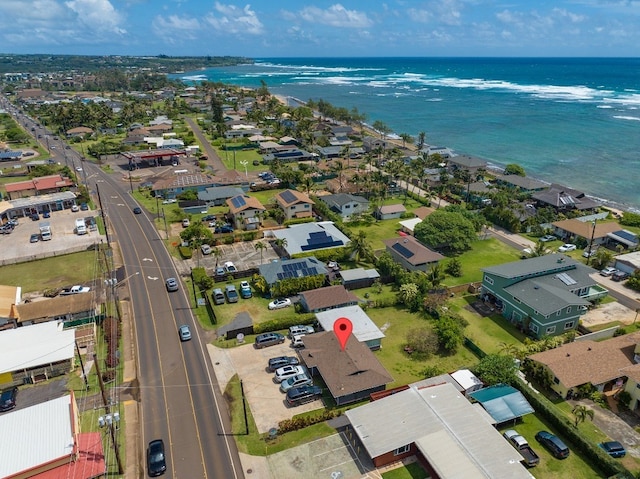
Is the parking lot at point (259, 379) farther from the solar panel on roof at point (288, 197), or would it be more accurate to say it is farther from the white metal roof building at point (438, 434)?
the solar panel on roof at point (288, 197)

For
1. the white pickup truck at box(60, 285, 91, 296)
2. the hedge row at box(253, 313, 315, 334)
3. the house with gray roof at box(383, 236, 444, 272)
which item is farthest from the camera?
the house with gray roof at box(383, 236, 444, 272)

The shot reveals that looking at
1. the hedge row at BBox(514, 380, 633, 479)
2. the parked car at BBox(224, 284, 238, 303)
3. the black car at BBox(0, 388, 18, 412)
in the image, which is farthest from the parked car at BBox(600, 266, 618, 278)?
the black car at BBox(0, 388, 18, 412)

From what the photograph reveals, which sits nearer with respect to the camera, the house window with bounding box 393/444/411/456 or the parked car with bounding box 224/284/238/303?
the house window with bounding box 393/444/411/456

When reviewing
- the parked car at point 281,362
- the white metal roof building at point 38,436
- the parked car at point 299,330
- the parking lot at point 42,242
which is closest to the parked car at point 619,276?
the parked car at point 299,330

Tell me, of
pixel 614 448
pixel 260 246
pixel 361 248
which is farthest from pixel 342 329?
pixel 614 448

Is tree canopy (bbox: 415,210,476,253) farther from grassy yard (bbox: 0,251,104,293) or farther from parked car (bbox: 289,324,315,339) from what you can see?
grassy yard (bbox: 0,251,104,293)

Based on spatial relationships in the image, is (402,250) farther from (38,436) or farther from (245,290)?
(38,436)

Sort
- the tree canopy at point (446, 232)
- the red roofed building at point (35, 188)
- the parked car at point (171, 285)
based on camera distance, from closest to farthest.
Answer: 1. the parked car at point (171, 285)
2. the tree canopy at point (446, 232)
3. the red roofed building at point (35, 188)
